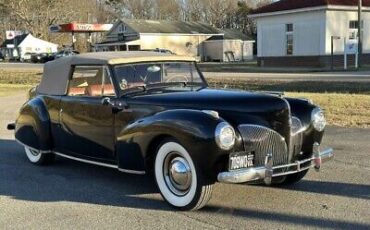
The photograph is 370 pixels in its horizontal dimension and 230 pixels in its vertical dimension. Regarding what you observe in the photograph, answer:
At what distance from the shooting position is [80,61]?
725 centimetres

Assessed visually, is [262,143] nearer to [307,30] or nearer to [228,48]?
[307,30]

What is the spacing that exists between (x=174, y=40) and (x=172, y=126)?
6065 cm

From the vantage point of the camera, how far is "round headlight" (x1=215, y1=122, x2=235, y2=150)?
5184 millimetres

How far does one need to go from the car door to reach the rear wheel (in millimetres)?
506

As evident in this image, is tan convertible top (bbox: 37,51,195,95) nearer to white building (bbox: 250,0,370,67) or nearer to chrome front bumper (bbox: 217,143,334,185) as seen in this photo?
chrome front bumper (bbox: 217,143,334,185)

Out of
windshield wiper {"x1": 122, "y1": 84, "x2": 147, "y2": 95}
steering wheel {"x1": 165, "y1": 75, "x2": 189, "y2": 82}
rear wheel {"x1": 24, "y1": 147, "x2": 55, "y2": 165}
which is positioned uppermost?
steering wheel {"x1": 165, "y1": 75, "x2": 189, "y2": 82}

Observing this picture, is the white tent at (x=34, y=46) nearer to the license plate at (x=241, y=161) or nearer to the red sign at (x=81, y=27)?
the red sign at (x=81, y=27)

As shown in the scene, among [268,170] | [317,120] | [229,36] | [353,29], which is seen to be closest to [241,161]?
[268,170]

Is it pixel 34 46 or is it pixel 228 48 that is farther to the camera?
pixel 34 46

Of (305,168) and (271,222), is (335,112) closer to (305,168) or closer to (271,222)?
(305,168)

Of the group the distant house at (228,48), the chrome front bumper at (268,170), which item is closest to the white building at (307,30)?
the distant house at (228,48)

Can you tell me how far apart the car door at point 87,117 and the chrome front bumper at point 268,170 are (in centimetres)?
182

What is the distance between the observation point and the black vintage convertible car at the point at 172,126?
17.5ft

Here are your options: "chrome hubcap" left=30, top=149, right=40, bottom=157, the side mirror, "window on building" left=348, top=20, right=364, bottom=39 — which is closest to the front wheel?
the side mirror
